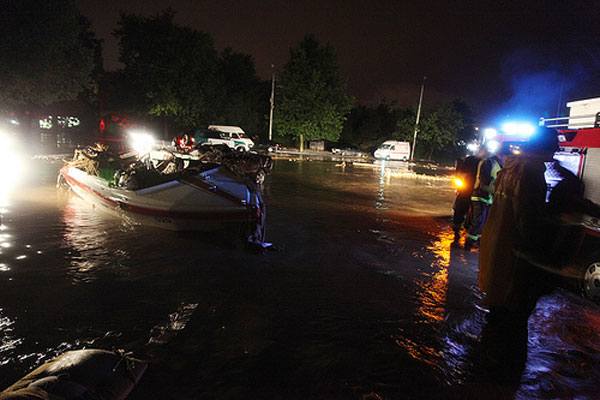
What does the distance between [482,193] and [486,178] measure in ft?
1.15

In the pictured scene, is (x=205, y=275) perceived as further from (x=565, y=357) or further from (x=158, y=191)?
(x=565, y=357)

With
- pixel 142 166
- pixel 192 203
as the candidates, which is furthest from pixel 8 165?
pixel 192 203

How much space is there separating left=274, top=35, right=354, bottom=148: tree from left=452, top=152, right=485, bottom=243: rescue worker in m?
38.5

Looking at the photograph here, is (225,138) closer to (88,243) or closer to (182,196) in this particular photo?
(182,196)

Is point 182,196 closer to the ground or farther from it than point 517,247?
closer to the ground

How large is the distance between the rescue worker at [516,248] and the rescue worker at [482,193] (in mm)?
4197

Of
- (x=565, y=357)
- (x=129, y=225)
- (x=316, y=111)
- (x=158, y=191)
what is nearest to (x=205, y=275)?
(x=158, y=191)

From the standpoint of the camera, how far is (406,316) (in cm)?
410

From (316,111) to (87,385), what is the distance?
147ft

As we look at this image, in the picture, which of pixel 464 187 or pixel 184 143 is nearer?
pixel 464 187

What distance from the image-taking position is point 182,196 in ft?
20.5

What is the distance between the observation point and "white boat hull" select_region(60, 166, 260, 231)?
598 centimetres

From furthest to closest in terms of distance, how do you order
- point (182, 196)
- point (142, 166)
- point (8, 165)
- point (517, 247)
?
point (8, 165)
point (142, 166)
point (182, 196)
point (517, 247)

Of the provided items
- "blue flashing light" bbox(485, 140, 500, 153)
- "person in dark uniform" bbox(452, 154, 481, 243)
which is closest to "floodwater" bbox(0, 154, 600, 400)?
"person in dark uniform" bbox(452, 154, 481, 243)
